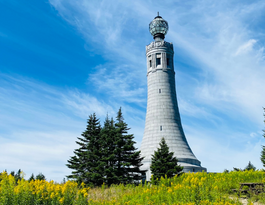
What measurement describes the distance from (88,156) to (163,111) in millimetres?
15567

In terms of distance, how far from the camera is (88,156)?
1094 inches

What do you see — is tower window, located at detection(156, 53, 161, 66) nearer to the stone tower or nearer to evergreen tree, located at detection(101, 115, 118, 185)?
the stone tower

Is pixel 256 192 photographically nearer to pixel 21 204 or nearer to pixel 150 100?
pixel 21 204

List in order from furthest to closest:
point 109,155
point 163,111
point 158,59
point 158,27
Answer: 1. point 158,27
2. point 158,59
3. point 163,111
4. point 109,155

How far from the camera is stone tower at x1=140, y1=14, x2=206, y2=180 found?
36.5m

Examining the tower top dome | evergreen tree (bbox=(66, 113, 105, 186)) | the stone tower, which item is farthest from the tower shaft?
Result: evergreen tree (bbox=(66, 113, 105, 186))

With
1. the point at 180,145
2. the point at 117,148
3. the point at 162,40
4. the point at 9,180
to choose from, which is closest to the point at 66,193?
the point at 9,180

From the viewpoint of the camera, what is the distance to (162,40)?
43.9 metres

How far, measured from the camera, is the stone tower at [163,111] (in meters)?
36.5

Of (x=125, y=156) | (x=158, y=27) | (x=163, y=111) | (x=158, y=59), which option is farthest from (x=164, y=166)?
(x=158, y=27)

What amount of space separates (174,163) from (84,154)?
39.5 ft

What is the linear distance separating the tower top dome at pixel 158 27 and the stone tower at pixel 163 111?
164cm

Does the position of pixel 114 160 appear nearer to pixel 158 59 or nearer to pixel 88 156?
pixel 88 156

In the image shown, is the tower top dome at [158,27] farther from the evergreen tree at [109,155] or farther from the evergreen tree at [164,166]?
the evergreen tree at [164,166]
